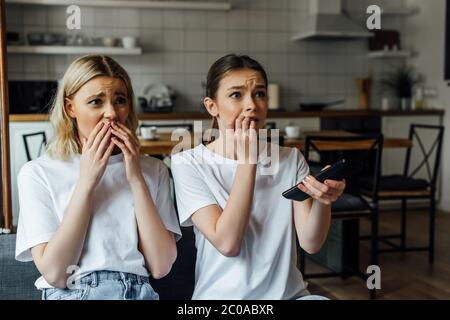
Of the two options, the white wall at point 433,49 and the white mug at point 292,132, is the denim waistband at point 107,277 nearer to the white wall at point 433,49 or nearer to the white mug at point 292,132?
the white mug at point 292,132

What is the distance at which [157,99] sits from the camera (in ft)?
12.8

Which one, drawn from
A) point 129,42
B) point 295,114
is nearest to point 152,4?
point 129,42

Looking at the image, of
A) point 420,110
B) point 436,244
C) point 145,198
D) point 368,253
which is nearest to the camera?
point 145,198

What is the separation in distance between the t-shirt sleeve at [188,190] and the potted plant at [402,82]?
370 cm

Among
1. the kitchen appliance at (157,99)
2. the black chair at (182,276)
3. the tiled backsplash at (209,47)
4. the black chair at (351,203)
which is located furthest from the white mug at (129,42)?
the black chair at (182,276)

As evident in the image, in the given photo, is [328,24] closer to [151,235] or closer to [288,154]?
[288,154]

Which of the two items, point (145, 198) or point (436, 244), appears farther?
point (436, 244)

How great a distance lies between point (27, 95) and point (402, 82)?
9.25ft

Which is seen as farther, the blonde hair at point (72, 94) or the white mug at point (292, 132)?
the white mug at point (292, 132)

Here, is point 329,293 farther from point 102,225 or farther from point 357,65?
point 357,65

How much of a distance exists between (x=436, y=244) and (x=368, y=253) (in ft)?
1.53

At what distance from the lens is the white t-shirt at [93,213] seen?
878mm

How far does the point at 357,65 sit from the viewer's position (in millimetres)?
4461
